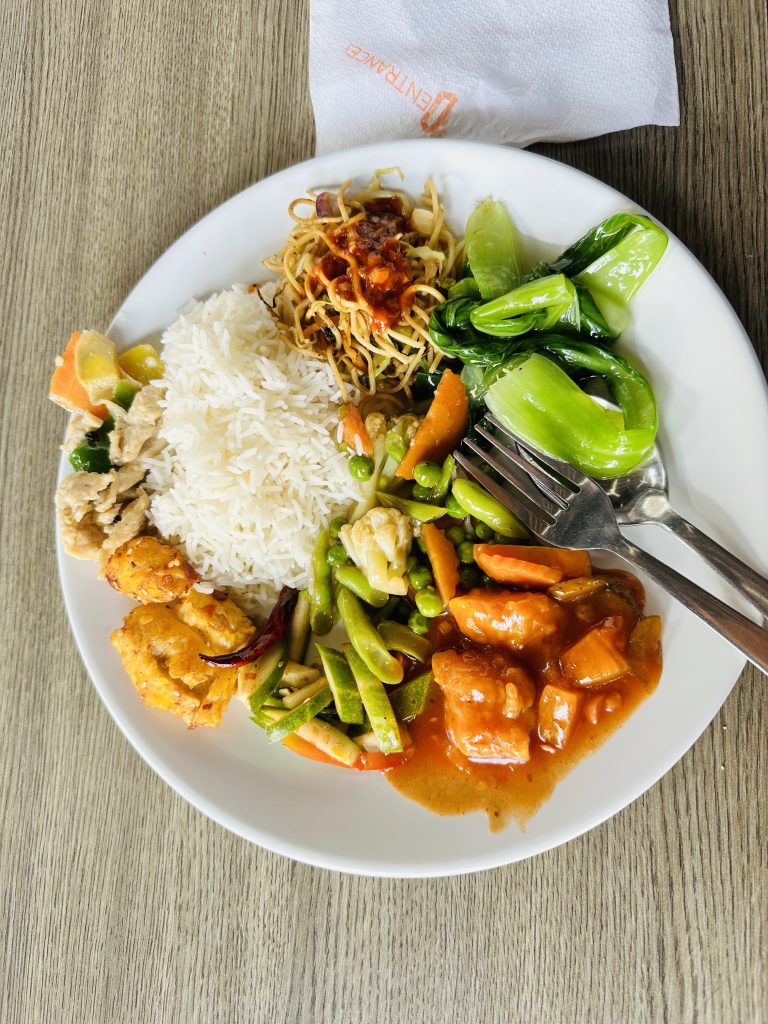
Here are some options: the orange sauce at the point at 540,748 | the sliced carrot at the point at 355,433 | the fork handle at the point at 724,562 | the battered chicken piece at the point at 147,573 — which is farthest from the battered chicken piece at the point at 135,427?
the fork handle at the point at 724,562

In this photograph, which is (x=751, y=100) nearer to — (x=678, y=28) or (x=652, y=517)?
(x=678, y=28)

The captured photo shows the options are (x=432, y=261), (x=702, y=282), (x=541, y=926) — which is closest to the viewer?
(x=702, y=282)

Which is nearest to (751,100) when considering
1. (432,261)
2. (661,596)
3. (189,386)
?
(432,261)

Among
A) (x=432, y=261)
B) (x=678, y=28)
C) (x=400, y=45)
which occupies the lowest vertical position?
(x=432, y=261)

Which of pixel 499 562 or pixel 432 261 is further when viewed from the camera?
pixel 432 261

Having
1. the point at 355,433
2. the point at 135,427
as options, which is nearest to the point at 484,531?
the point at 355,433

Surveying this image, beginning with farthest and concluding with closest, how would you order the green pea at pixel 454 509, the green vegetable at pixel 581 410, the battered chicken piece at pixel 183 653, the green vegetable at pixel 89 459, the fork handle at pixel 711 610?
the green vegetable at pixel 89 459, the green pea at pixel 454 509, the battered chicken piece at pixel 183 653, the green vegetable at pixel 581 410, the fork handle at pixel 711 610

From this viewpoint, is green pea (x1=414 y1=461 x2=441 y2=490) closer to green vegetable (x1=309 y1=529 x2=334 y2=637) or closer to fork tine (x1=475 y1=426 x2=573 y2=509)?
fork tine (x1=475 y1=426 x2=573 y2=509)

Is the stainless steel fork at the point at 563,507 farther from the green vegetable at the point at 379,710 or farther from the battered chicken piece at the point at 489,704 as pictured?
the green vegetable at the point at 379,710
